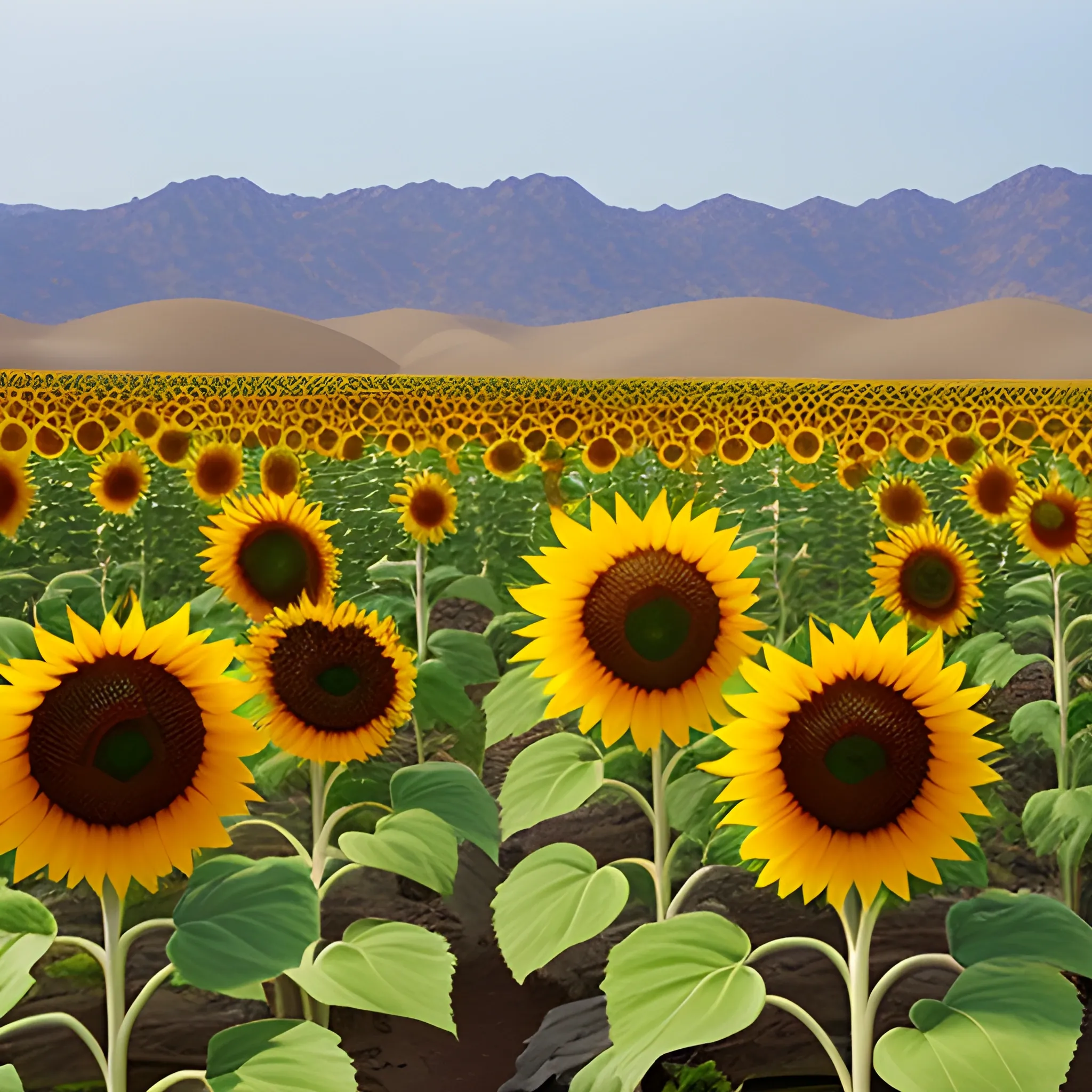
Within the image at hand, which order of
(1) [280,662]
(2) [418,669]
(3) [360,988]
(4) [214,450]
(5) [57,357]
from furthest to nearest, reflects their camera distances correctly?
(5) [57,357] → (4) [214,450] → (2) [418,669] → (1) [280,662] → (3) [360,988]

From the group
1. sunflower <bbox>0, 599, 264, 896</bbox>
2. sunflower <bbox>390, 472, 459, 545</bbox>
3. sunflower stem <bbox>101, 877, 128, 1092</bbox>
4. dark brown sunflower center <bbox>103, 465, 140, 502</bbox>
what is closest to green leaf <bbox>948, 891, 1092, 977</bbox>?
sunflower <bbox>0, 599, 264, 896</bbox>

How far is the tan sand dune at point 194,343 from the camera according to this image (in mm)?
119875

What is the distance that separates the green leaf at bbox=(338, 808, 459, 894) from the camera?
8.72 feet

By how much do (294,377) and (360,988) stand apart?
62.5m

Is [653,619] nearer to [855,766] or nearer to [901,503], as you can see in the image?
[855,766]

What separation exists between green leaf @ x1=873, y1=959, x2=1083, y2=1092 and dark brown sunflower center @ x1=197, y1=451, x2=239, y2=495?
4600mm

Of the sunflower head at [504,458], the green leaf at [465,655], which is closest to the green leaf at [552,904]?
the green leaf at [465,655]

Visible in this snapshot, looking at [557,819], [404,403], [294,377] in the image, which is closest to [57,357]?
[294,377]

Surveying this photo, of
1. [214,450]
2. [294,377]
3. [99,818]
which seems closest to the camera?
[99,818]

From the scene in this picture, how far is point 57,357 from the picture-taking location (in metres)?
117

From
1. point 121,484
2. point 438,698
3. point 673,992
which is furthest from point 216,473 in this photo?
point 673,992

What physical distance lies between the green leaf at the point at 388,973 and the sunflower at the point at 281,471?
3.60 m

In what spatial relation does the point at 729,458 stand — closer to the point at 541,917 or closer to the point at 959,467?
the point at 959,467

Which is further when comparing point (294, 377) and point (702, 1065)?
point (294, 377)
